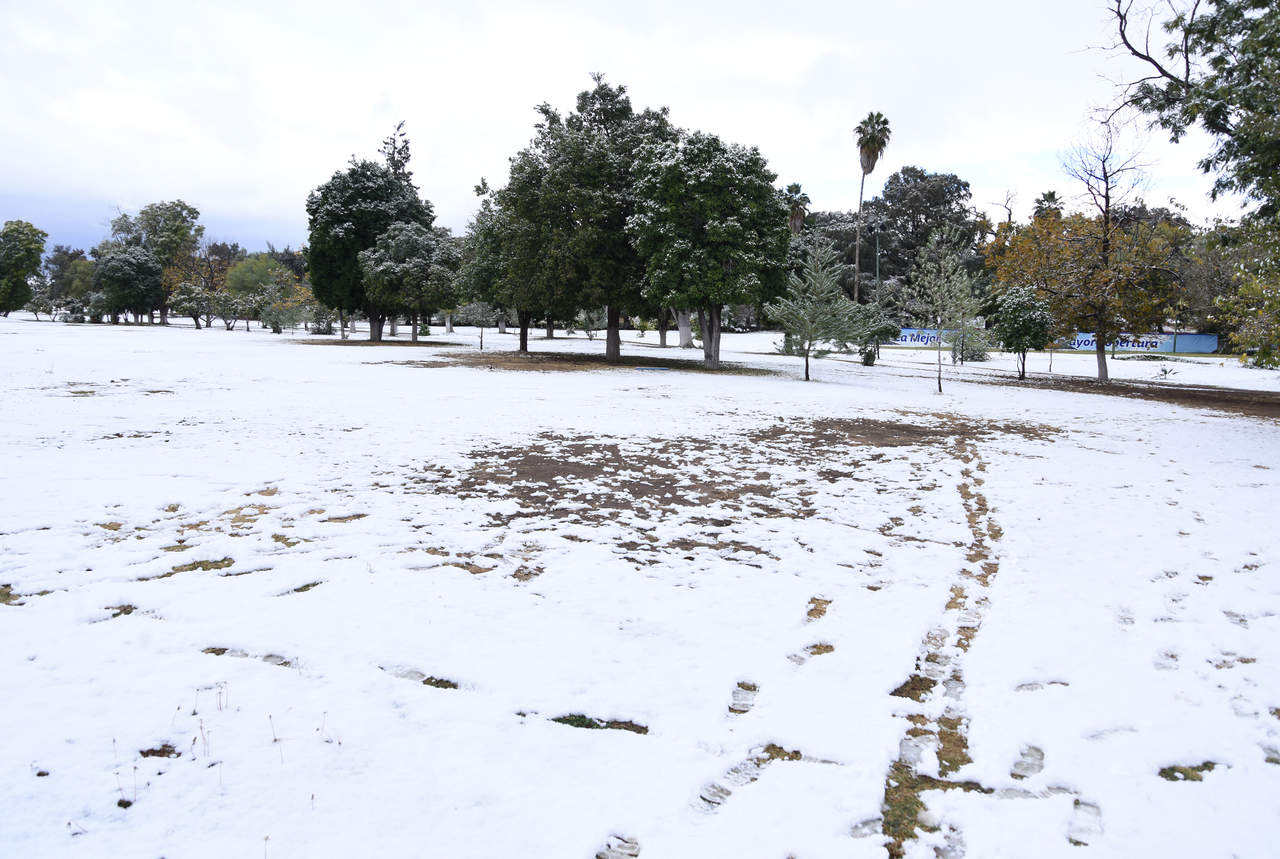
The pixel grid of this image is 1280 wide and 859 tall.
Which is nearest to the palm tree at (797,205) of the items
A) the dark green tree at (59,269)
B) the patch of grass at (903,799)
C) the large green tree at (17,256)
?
the patch of grass at (903,799)

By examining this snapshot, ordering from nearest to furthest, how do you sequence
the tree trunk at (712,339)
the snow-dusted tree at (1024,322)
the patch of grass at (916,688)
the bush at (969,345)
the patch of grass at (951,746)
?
the patch of grass at (951,746)
the patch of grass at (916,688)
the bush at (969,345)
the snow-dusted tree at (1024,322)
the tree trunk at (712,339)

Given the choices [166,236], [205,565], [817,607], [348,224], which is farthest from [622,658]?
[166,236]

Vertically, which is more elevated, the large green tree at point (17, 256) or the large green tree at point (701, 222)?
the large green tree at point (17, 256)

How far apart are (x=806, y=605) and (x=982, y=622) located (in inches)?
46.4

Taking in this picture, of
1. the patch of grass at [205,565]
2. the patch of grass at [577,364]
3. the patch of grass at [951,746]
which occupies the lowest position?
the patch of grass at [951,746]

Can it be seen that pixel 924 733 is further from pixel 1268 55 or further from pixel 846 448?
pixel 1268 55

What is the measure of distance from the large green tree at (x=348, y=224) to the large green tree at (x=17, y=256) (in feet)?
137

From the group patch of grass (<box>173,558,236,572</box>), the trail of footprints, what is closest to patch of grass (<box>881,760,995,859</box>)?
the trail of footprints

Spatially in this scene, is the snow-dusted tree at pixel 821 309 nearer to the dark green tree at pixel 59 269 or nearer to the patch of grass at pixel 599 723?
the patch of grass at pixel 599 723

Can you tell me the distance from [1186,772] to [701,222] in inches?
1002

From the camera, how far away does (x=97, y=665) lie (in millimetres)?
3486

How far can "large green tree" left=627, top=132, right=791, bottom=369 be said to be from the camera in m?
25.2

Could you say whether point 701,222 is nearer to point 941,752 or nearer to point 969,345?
point 969,345

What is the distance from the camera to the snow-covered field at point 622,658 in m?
2.59
